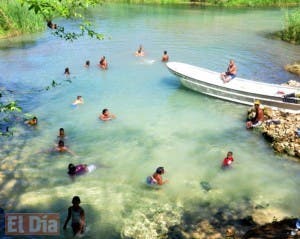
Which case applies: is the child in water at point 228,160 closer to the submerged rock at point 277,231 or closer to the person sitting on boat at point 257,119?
the person sitting on boat at point 257,119

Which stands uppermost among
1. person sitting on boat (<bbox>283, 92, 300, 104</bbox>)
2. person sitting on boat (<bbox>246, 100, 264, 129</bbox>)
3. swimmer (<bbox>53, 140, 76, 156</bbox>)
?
person sitting on boat (<bbox>283, 92, 300, 104</bbox>)

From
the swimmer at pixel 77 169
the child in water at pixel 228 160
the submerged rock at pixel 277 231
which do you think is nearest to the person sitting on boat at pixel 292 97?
the child in water at pixel 228 160

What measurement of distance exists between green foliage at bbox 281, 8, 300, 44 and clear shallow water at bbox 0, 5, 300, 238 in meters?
1.74

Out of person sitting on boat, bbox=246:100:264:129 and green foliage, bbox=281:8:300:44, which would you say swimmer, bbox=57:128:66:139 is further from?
green foliage, bbox=281:8:300:44

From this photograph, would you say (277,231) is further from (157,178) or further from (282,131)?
(282,131)

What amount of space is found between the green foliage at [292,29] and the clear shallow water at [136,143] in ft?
5.72

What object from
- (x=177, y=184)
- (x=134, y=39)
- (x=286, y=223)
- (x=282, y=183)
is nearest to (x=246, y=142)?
(x=282, y=183)

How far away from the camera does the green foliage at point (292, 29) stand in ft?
103

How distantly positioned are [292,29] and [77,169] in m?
25.9

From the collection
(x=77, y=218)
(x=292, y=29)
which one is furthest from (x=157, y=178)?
(x=292, y=29)

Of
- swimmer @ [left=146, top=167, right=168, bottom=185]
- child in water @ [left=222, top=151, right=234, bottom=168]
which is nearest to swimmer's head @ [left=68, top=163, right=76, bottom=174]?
swimmer @ [left=146, top=167, right=168, bottom=185]

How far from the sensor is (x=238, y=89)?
18906mm

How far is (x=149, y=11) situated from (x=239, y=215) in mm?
42258

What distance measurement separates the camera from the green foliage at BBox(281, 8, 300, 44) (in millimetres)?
31294
